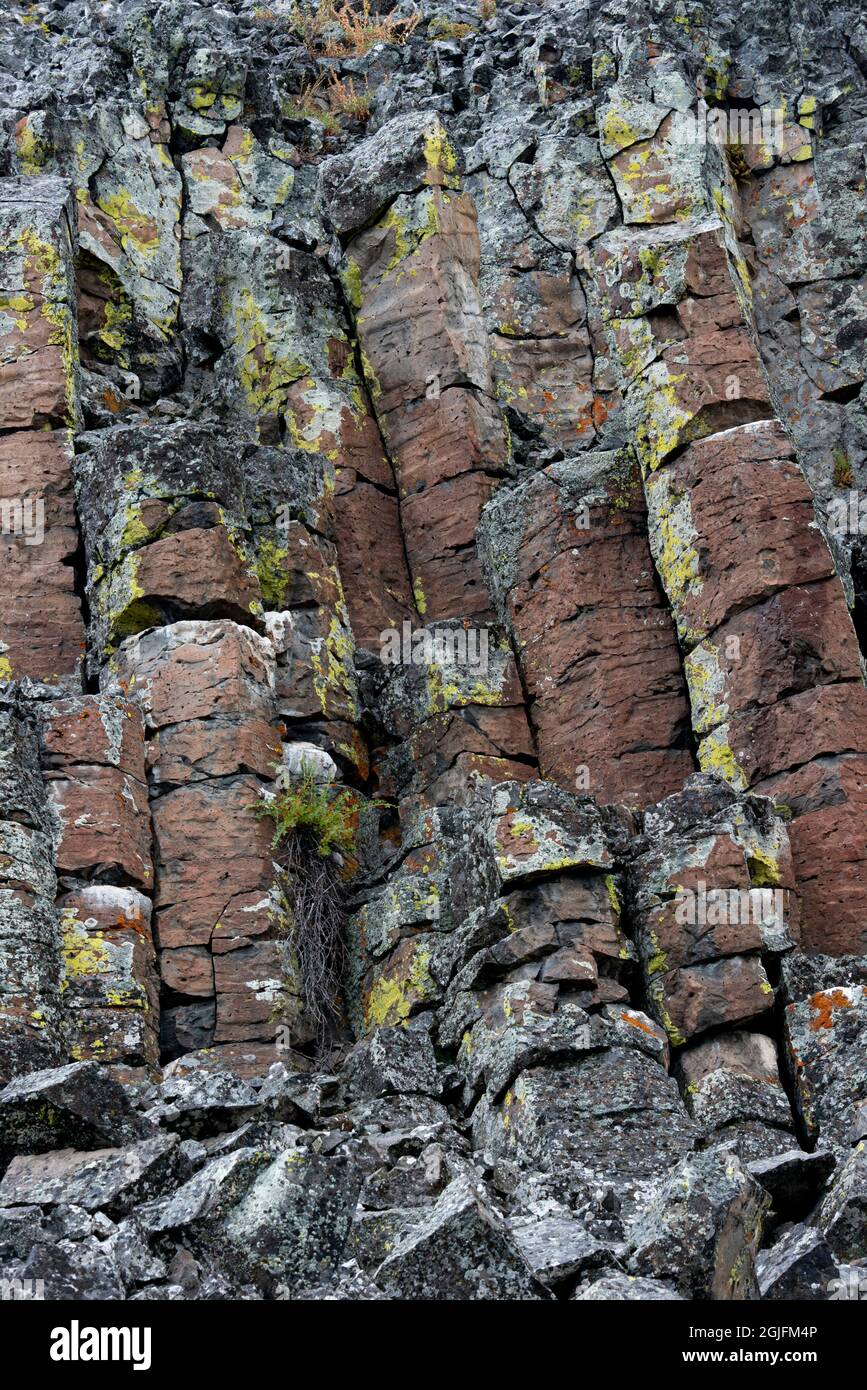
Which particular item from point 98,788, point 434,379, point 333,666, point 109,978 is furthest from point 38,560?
point 109,978

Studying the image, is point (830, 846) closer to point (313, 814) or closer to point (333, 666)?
point (313, 814)

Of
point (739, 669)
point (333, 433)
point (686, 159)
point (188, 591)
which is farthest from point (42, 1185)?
point (686, 159)

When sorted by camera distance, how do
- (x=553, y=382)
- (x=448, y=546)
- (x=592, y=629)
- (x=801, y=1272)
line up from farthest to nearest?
(x=553, y=382)
(x=448, y=546)
(x=592, y=629)
(x=801, y=1272)

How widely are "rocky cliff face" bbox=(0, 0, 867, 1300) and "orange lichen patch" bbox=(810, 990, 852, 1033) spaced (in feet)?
0.09

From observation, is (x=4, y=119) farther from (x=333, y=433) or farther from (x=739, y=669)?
(x=739, y=669)

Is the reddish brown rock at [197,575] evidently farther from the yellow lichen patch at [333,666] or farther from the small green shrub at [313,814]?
the small green shrub at [313,814]

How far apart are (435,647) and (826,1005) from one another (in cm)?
531

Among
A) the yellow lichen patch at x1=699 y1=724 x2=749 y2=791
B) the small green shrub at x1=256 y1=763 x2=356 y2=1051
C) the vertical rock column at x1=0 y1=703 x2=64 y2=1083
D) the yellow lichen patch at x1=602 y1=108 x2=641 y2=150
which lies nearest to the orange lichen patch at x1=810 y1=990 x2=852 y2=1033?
the yellow lichen patch at x1=699 y1=724 x2=749 y2=791

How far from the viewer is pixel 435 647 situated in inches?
684

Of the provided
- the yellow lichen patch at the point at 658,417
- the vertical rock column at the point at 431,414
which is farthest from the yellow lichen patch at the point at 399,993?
the yellow lichen patch at the point at 658,417

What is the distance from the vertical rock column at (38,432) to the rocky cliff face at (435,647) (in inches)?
1.8

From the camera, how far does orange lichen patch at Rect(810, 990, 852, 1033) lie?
1338 centimetres

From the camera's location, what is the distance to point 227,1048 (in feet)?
48.0

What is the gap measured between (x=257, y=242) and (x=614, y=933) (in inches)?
391
